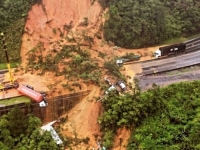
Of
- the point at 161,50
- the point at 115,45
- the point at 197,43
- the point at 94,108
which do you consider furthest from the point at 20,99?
the point at 197,43

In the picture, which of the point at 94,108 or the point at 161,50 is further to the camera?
the point at 161,50

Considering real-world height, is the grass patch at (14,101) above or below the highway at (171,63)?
below

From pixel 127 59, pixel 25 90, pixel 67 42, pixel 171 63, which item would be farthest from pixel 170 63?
pixel 25 90

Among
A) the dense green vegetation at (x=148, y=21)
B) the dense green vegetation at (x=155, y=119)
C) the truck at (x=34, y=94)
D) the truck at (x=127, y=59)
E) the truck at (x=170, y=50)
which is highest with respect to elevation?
the dense green vegetation at (x=148, y=21)

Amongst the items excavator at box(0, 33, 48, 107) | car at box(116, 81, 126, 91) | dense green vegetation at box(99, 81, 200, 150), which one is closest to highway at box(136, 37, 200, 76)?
car at box(116, 81, 126, 91)

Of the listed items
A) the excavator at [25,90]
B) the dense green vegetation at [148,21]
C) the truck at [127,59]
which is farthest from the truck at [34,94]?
the dense green vegetation at [148,21]

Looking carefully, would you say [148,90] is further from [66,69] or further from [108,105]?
[66,69]

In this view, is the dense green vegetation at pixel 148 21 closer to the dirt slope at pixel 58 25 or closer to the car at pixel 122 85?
the dirt slope at pixel 58 25
